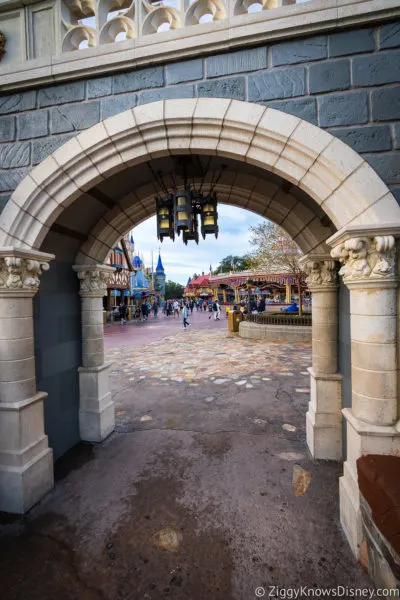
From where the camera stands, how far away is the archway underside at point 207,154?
7.47 ft

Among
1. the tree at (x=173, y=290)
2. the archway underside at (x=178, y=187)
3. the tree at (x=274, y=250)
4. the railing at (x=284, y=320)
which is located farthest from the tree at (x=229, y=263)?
the archway underside at (x=178, y=187)

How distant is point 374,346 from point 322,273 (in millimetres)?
1398

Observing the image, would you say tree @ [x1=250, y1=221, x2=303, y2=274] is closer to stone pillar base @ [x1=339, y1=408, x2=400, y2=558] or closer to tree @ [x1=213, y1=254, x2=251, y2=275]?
stone pillar base @ [x1=339, y1=408, x2=400, y2=558]

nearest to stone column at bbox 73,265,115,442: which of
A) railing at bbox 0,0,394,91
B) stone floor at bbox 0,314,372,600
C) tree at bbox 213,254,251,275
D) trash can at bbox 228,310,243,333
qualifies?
stone floor at bbox 0,314,372,600

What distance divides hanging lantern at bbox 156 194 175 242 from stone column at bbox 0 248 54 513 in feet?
4.58

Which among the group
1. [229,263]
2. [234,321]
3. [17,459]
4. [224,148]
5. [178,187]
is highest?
[229,263]

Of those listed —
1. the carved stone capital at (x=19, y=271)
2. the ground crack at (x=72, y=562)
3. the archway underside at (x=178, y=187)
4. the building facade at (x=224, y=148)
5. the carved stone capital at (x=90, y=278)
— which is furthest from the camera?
the carved stone capital at (x=90, y=278)

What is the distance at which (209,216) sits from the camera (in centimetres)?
346

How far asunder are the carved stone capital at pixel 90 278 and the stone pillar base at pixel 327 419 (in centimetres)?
330

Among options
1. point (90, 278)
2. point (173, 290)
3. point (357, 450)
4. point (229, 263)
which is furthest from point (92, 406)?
point (173, 290)

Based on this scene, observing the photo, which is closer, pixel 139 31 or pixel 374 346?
pixel 374 346

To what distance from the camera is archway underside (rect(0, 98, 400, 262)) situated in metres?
2.28

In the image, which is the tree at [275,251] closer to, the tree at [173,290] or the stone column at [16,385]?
the stone column at [16,385]

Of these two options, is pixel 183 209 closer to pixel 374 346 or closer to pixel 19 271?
pixel 19 271
